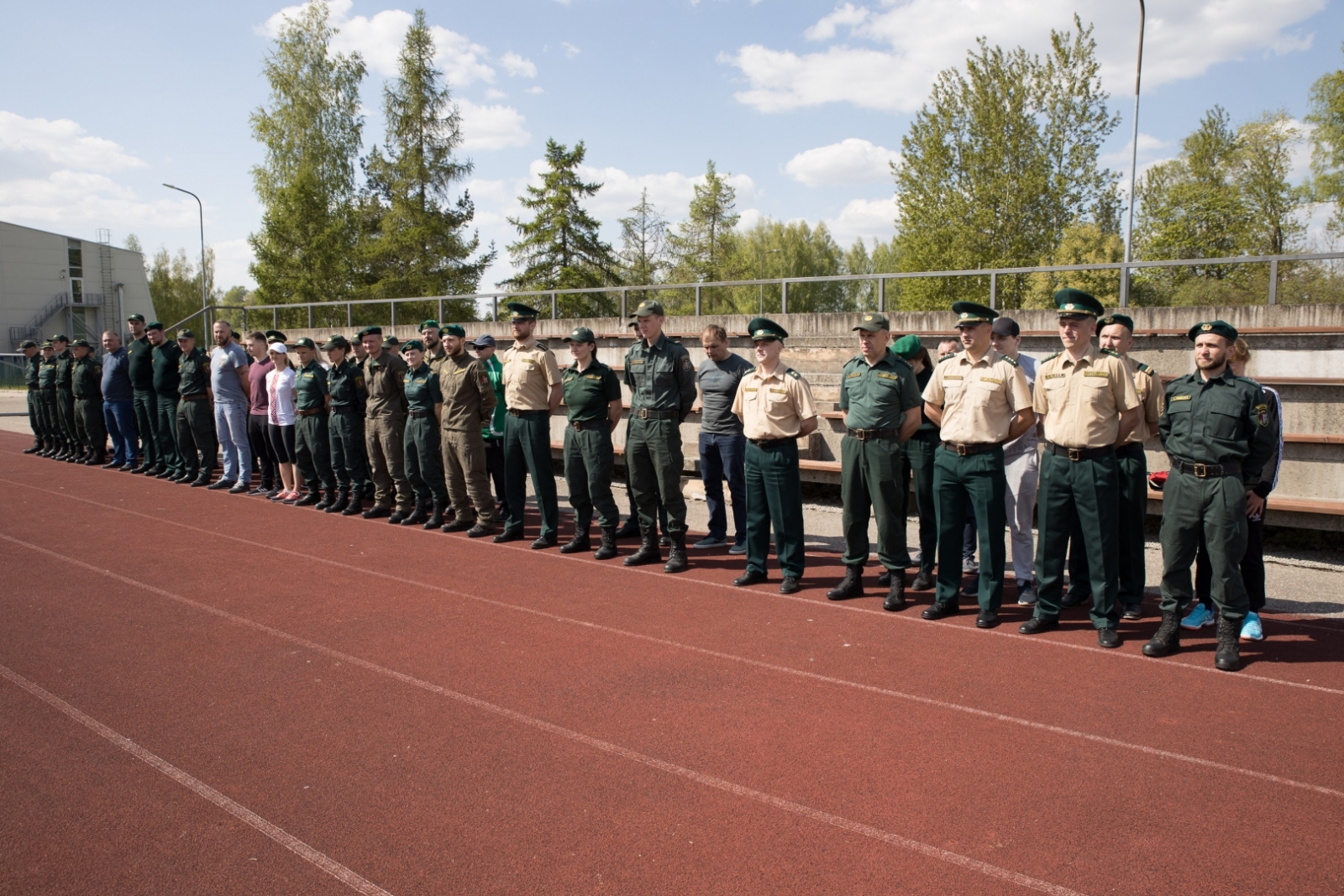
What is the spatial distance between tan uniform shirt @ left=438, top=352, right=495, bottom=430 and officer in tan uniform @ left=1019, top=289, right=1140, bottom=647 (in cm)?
505

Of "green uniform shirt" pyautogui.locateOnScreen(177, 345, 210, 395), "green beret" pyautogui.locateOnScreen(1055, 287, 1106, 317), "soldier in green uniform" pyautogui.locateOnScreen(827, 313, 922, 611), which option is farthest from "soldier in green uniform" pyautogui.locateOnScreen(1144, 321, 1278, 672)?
"green uniform shirt" pyautogui.locateOnScreen(177, 345, 210, 395)

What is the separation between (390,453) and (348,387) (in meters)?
0.88

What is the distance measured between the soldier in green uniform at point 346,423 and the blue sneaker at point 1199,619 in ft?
25.3

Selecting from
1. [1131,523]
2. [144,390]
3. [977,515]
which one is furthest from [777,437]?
[144,390]

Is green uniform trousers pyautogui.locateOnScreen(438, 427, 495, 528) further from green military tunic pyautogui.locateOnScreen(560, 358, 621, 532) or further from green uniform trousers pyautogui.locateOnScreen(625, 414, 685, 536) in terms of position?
green uniform trousers pyautogui.locateOnScreen(625, 414, 685, 536)

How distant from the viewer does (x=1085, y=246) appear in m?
25.6

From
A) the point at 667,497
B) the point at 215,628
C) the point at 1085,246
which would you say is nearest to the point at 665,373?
the point at 667,497

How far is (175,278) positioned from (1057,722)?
83.9 meters

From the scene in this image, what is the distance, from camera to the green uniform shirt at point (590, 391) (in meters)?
7.54

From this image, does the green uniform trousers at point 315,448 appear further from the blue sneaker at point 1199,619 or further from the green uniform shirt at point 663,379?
the blue sneaker at point 1199,619

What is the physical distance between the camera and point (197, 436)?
11516 mm

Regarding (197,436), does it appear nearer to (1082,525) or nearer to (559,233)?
(1082,525)

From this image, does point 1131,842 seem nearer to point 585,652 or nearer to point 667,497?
point 585,652

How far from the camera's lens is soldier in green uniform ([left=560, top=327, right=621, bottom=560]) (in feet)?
24.7
